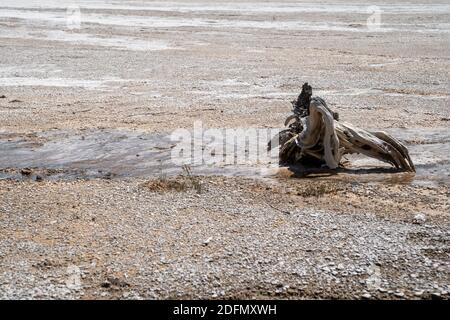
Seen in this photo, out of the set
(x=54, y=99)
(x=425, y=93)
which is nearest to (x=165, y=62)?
(x=54, y=99)

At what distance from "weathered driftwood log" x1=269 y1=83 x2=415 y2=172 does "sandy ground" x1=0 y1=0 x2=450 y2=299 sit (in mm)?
626

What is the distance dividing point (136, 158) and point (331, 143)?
4181 millimetres

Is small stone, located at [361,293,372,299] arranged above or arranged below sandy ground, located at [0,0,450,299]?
below

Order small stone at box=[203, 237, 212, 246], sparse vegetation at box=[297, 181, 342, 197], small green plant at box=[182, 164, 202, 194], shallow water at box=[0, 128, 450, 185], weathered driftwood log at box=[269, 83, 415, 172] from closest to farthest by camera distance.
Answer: small stone at box=[203, 237, 212, 246] < sparse vegetation at box=[297, 181, 342, 197] < small green plant at box=[182, 164, 202, 194] < weathered driftwood log at box=[269, 83, 415, 172] < shallow water at box=[0, 128, 450, 185]

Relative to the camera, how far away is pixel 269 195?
1070 centimetres

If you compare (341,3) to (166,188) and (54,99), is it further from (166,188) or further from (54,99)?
(166,188)

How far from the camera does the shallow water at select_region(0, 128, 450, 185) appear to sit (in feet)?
39.2

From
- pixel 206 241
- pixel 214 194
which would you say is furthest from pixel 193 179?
pixel 206 241

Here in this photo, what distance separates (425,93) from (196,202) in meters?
11.5

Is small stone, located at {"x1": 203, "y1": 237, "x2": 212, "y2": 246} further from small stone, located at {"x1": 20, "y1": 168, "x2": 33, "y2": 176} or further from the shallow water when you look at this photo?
small stone, located at {"x1": 20, "y1": 168, "x2": 33, "y2": 176}

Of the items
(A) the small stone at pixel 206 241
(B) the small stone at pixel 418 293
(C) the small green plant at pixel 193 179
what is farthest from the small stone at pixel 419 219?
(C) the small green plant at pixel 193 179

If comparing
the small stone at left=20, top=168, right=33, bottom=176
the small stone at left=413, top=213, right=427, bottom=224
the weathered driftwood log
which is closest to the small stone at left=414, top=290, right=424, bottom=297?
the small stone at left=413, top=213, right=427, bottom=224

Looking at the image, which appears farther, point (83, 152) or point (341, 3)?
point (341, 3)
